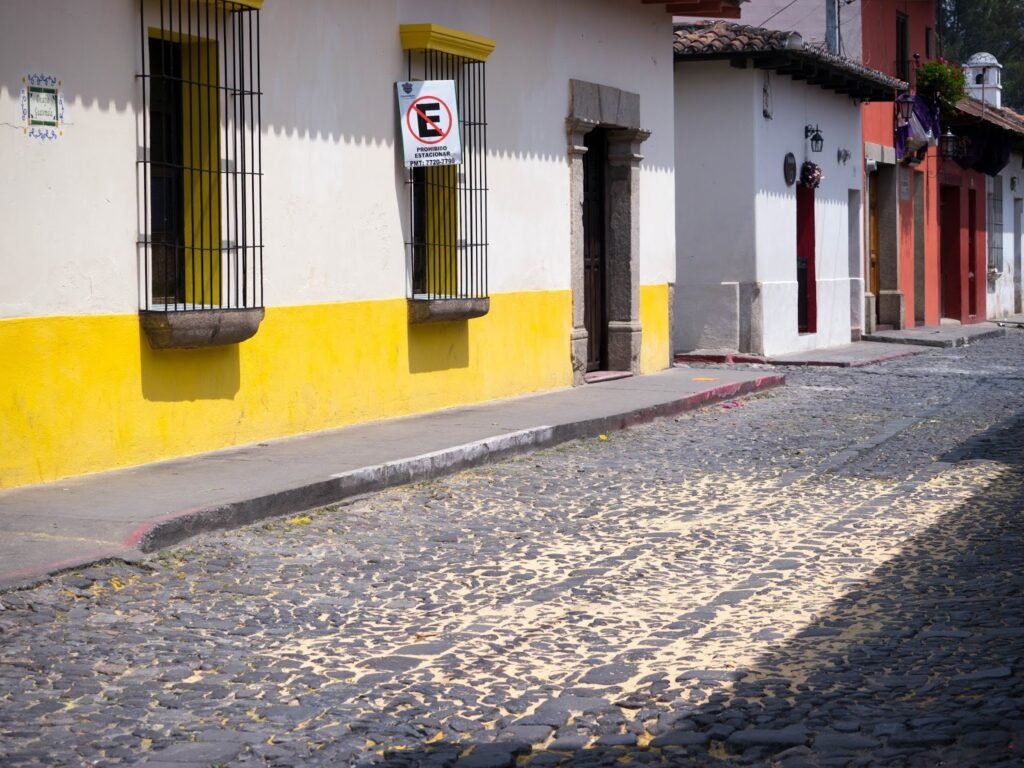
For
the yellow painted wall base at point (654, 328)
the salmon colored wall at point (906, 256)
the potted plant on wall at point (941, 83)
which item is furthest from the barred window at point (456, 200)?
the potted plant on wall at point (941, 83)

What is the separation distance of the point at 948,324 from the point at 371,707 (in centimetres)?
2638

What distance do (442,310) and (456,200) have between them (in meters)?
1.05

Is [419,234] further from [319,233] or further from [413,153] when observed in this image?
[319,233]

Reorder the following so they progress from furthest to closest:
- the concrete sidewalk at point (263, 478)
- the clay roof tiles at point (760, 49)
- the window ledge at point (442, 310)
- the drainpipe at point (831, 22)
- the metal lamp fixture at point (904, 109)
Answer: the metal lamp fixture at point (904, 109) → the drainpipe at point (831, 22) → the clay roof tiles at point (760, 49) → the window ledge at point (442, 310) → the concrete sidewalk at point (263, 478)

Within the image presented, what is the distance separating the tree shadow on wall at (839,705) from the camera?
4402 mm

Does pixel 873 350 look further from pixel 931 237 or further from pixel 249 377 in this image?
pixel 249 377

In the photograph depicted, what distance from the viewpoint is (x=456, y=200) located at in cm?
1298

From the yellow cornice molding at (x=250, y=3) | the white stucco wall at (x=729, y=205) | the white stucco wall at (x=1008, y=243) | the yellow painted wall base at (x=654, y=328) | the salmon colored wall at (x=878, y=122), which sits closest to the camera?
the yellow cornice molding at (x=250, y=3)

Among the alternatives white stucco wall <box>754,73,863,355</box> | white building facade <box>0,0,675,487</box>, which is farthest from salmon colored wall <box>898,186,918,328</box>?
white building facade <box>0,0,675,487</box>

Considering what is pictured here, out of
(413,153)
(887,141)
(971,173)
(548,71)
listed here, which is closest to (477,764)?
(413,153)

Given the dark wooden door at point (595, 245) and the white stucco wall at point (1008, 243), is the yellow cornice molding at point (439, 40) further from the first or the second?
the white stucco wall at point (1008, 243)

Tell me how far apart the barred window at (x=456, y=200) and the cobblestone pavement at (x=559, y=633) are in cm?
318

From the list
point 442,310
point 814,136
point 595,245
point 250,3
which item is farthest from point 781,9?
point 250,3

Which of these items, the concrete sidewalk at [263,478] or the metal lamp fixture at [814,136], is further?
the metal lamp fixture at [814,136]
